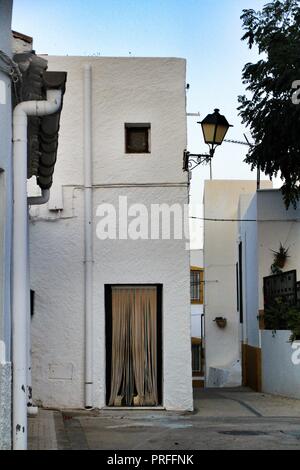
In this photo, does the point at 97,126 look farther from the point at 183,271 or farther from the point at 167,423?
the point at 167,423

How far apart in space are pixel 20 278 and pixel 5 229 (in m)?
0.50

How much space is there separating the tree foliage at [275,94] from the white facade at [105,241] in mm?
3923

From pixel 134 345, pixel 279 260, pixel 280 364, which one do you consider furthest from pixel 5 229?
pixel 279 260

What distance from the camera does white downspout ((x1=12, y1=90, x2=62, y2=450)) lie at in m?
7.34

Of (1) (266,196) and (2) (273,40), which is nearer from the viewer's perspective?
(2) (273,40)

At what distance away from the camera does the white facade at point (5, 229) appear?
6.96 meters

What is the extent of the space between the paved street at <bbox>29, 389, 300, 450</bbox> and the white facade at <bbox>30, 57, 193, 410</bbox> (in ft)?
2.46

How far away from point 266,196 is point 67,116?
25.3ft

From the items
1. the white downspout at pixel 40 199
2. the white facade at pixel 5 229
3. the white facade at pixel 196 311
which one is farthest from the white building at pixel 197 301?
the white facade at pixel 5 229

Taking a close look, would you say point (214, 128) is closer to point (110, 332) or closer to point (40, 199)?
point (40, 199)

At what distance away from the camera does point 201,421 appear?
1262 centimetres

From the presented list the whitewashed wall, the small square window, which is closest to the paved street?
the whitewashed wall

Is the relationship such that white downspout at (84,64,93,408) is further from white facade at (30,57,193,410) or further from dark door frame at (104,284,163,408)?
dark door frame at (104,284,163,408)
